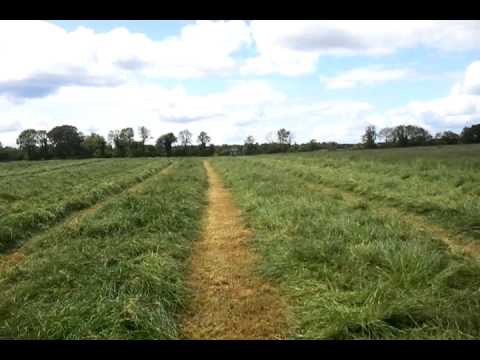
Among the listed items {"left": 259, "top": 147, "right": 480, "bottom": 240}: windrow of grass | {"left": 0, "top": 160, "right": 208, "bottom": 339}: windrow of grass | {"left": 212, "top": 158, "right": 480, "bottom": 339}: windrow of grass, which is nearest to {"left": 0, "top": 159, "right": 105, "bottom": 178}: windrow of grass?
{"left": 0, "top": 160, "right": 208, "bottom": 339}: windrow of grass

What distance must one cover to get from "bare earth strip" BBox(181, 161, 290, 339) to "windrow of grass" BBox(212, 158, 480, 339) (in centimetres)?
25

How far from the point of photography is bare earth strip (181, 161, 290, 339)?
3.74 metres

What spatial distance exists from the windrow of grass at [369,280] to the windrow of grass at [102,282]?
60.6 inches

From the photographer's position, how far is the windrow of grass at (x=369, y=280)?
3.45 m

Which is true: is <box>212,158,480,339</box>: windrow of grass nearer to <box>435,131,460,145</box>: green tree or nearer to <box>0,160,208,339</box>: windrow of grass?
<box>0,160,208,339</box>: windrow of grass

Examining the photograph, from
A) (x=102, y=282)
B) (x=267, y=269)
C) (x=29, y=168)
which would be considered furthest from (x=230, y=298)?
(x=29, y=168)

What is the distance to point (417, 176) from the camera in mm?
14781

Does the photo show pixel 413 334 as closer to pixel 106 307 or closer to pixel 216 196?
pixel 106 307

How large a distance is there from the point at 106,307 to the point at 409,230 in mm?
5826

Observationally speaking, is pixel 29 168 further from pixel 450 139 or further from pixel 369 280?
pixel 450 139

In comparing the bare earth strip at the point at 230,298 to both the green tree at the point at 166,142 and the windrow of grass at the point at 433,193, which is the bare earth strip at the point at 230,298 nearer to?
the windrow of grass at the point at 433,193

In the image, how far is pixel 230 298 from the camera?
4516mm

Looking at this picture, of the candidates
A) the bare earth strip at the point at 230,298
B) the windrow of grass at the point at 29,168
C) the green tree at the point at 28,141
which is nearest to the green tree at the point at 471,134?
the windrow of grass at the point at 29,168

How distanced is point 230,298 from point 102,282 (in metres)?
1.81
